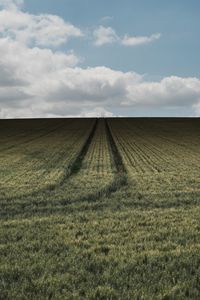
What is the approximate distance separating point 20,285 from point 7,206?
25.6 ft

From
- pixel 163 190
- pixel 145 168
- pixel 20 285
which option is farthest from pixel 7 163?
pixel 20 285

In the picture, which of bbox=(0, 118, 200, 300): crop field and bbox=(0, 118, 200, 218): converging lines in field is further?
bbox=(0, 118, 200, 218): converging lines in field

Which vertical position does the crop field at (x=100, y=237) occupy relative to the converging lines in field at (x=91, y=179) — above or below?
above

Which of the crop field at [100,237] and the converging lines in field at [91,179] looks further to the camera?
the converging lines in field at [91,179]

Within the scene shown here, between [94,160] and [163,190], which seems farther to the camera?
[94,160]

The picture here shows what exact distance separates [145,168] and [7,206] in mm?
13431

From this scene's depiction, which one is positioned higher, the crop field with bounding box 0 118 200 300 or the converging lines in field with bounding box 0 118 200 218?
the crop field with bounding box 0 118 200 300

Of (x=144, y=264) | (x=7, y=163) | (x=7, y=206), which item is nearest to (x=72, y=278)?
(x=144, y=264)

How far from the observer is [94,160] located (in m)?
32.1

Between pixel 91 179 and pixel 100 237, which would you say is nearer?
pixel 100 237

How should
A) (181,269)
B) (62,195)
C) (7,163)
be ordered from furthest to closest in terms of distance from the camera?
1. (7,163)
2. (62,195)
3. (181,269)

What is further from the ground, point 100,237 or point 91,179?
point 100,237

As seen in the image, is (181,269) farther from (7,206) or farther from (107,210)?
(7,206)

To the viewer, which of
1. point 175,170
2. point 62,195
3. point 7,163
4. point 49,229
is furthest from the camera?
point 7,163
